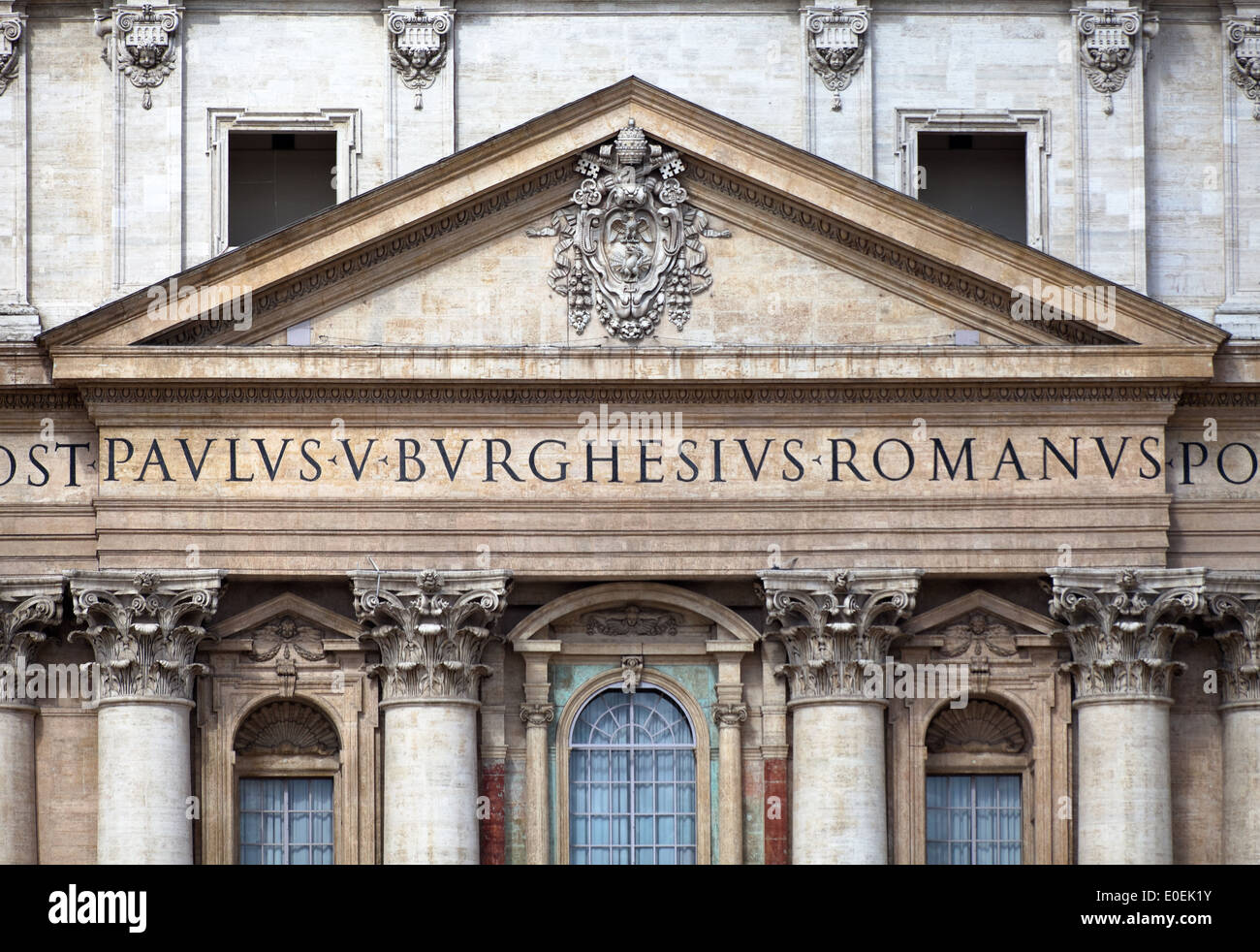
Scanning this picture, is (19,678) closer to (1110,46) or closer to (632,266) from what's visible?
(632,266)

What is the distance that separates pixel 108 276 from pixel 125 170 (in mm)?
1506

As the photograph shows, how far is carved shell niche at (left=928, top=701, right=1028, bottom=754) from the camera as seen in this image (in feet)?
131

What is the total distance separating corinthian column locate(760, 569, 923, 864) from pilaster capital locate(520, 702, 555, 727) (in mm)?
3147

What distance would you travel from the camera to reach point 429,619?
127 feet

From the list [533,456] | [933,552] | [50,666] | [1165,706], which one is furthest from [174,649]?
[1165,706]

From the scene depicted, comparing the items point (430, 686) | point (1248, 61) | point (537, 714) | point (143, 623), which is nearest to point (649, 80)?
point (1248, 61)

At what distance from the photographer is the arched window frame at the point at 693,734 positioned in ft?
129

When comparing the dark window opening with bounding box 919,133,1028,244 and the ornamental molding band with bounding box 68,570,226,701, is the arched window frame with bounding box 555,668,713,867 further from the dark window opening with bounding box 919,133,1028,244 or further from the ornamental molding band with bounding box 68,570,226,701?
the dark window opening with bounding box 919,133,1028,244

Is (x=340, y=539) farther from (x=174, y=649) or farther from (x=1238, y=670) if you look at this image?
(x=1238, y=670)

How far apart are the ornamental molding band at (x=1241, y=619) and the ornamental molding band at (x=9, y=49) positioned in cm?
1744

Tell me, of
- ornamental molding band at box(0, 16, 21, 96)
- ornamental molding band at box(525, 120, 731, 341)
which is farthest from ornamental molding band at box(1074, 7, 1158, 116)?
ornamental molding band at box(0, 16, 21, 96)

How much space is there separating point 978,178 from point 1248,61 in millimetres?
4047

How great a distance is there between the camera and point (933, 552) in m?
39.3
